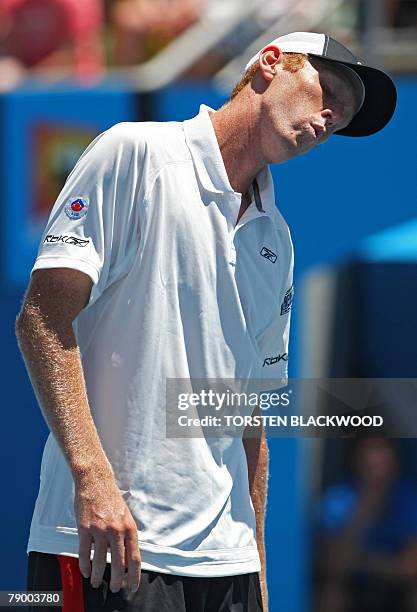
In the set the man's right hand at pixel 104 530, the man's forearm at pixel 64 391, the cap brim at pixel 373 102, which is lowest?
the man's right hand at pixel 104 530

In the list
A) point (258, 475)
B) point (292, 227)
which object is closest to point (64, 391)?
point (258, 475)

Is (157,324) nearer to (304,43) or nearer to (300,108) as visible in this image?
(300,108)

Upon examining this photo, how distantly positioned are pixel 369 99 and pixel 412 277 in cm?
131

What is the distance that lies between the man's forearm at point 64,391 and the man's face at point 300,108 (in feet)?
1.66

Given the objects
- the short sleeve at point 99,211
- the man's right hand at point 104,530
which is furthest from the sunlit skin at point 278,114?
the man's right hand at point 104,530

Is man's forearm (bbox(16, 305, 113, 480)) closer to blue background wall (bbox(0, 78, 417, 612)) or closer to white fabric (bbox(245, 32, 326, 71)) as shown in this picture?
white fabric (bbox(245, 32, 326, 71))

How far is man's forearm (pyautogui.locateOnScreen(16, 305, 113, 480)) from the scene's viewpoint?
178 cm

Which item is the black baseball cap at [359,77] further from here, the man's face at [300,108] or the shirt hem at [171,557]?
the shirt hem at [171,557]

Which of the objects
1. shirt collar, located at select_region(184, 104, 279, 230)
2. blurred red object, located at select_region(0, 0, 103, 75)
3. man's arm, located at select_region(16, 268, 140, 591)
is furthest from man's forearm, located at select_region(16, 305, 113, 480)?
blurred red object, located at select_region(0, 0, 103, 75)

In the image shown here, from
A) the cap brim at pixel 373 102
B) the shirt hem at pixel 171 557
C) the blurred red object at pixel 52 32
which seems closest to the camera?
the shirt hem at pixel 171 557

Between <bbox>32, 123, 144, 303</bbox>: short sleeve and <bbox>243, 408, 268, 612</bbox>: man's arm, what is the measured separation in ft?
1.69

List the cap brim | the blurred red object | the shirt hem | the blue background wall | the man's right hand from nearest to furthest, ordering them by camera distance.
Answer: the man's right hand
the shirt hem
the cap brim
the blue background wall
the blurred red object

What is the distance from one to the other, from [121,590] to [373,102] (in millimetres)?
1017

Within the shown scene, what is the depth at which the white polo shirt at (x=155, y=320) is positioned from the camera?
1847 millimetres
